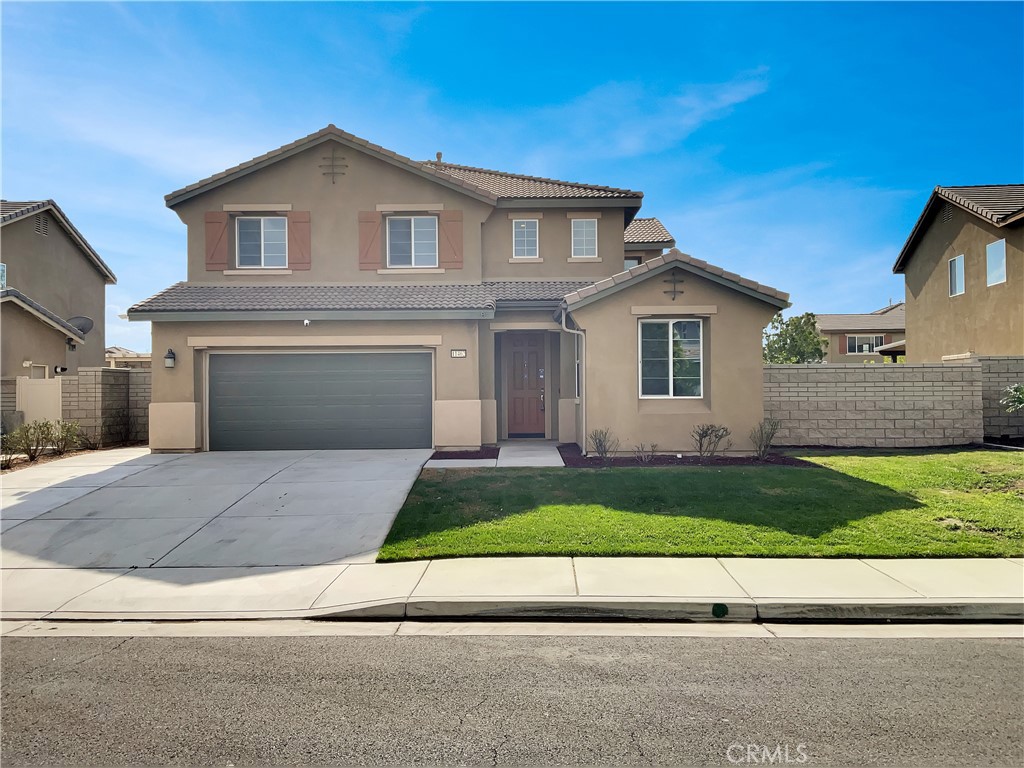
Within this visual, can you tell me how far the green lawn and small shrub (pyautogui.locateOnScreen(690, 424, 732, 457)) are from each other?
48.7 inches

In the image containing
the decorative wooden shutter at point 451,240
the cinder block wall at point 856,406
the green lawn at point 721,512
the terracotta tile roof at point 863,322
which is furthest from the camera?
the terracotta tile roof at point 863,322

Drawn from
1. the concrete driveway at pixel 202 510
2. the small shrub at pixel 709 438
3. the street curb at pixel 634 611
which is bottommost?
the street curb at pixel 634 611

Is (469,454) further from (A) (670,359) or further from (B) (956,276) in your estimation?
(B) (956,276)

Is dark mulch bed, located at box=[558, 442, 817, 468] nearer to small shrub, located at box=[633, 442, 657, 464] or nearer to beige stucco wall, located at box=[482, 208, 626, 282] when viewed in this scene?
small shrub, located at box=[633, 442, 657, 464]

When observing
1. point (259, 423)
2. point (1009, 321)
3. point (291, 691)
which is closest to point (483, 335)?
point (259, 423)

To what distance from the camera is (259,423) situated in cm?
1309

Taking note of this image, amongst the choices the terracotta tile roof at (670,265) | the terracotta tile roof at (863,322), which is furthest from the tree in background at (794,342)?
the terracotta tile roof at (670,265)

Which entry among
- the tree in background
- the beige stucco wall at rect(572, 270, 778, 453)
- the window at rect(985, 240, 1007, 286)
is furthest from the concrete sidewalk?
the tree in background

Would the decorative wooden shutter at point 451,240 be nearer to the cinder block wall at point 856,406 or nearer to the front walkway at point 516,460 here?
the front walkway at point 516,460

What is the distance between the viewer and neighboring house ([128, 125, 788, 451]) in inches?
454

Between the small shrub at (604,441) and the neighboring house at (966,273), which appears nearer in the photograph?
the small shrub at (604,441)

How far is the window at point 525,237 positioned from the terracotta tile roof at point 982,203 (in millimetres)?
15059

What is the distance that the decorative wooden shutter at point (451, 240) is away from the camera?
48.3 ft

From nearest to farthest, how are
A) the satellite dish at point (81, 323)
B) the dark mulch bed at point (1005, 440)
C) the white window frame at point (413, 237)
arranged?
the dark mulch bed at point (1005, 440)
the white window frame at point (413, 237)
the satellite dish at point (81, 323)
